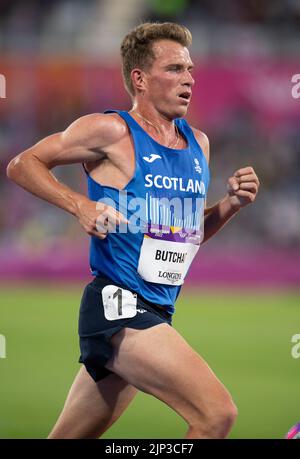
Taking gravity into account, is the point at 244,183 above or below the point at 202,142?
below

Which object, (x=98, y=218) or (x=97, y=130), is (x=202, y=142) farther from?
(x=98, y=218)

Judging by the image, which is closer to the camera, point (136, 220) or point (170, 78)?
point (136, 220)

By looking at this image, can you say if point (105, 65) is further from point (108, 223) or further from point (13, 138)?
point (108, 223)

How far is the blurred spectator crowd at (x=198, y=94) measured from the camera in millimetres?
18672

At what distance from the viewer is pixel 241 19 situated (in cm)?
2030

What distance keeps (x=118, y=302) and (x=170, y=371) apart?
509 millimetres

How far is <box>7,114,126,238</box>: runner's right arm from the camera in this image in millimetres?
4512

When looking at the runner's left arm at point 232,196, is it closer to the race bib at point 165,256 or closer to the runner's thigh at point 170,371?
the race bib at point 165,256

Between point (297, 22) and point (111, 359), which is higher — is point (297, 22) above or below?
above

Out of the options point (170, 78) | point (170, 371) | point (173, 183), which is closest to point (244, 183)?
point (173, 183)

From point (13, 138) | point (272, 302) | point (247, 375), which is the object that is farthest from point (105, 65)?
point (247, 375)

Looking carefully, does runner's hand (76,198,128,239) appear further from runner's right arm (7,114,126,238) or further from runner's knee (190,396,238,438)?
runner's knee (190,396,238,438)

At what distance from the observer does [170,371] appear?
13.8ft

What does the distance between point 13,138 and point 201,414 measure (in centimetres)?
1595
